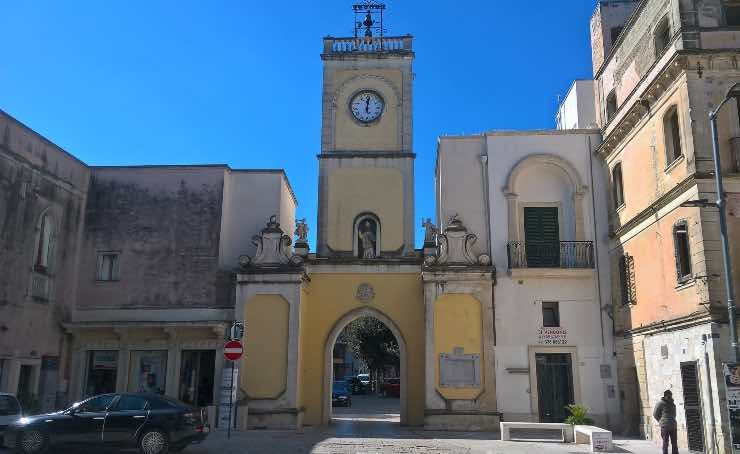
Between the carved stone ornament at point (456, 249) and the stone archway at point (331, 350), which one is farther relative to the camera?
the stone archway at point (331, 350)

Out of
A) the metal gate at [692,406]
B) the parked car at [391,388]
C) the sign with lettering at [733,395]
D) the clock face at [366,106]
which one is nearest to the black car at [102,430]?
the sign with lettering at [733,395]

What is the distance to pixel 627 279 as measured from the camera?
20781 millimetres

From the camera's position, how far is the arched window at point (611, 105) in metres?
A: 22.8

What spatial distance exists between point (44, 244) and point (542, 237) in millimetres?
16610

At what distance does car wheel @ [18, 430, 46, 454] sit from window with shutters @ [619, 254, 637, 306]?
16107mm

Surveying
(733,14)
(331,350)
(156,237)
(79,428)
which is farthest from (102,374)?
(733,14)

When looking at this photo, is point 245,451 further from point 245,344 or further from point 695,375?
point 695,375

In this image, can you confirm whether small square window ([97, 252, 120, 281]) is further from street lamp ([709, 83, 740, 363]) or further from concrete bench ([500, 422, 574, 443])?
street lamp ([709, 83, 740, 363])

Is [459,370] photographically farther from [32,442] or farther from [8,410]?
[8,410]

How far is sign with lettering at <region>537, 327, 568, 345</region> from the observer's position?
22094 millimetres

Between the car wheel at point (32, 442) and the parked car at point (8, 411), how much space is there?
1.04 m

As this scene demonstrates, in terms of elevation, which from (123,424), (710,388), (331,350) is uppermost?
(331,350)

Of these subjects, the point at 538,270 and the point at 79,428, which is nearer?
the point at 79,428

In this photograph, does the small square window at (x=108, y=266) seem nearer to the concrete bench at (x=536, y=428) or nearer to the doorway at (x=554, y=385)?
the concrete bench at (x=536, y=428)
